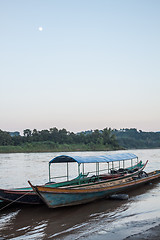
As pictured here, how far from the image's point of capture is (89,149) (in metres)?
94.9

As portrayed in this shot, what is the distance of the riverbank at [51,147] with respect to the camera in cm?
7913

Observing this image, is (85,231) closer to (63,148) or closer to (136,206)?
(136,206)

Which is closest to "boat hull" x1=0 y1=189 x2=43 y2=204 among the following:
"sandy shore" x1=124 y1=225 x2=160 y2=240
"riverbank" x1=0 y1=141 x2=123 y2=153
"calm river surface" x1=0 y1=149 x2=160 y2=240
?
"calm river surface" x1=0 y1=149 x2=160 y2=240

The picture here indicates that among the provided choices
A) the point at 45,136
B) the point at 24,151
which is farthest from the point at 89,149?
the point at 24,151

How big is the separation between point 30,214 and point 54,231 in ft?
8.02

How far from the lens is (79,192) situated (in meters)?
11.0

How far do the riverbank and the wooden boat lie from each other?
6828 centimetres

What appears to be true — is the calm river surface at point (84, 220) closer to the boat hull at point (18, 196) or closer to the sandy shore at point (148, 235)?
the sandy shore at point (148, 235)

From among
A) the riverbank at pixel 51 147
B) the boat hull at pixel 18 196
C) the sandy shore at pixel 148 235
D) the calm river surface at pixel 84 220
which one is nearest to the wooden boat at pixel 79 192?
the calm river surface at pixel 84 220

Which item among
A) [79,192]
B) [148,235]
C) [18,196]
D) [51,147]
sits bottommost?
[148,235]

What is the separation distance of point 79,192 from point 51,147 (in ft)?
255

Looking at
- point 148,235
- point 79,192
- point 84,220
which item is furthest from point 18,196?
point 148,235

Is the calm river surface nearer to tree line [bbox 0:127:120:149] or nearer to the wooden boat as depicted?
the wooden boat

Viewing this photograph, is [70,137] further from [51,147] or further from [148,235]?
[148,235]
